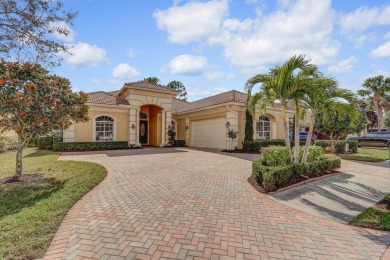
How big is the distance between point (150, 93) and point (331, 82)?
48.9 feet

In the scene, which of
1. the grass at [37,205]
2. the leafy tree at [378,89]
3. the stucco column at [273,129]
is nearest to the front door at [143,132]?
the stucco column at [273,129]

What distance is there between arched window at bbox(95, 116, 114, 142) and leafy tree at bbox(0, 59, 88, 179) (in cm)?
1002

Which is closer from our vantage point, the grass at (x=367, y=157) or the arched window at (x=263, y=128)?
the grass at (x=367, y=157)

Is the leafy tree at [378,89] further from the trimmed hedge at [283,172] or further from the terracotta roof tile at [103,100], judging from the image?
the terracotta roof tile at [103,100]

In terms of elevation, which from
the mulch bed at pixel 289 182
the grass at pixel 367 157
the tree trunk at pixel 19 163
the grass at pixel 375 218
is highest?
the tree trunk at pixel 19 163

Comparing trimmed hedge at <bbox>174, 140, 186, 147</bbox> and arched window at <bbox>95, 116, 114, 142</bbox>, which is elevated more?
arched window at <bbox>95, 116, 114, 142</bbox>

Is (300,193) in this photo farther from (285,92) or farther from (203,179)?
(285,92)

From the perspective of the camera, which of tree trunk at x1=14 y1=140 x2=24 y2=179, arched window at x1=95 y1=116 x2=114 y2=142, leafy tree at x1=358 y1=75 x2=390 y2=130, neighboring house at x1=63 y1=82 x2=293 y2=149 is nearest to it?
tree trunk at x1=14 y1=140 x2=24 y2=179

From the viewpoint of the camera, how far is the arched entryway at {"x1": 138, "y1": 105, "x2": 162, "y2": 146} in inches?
878

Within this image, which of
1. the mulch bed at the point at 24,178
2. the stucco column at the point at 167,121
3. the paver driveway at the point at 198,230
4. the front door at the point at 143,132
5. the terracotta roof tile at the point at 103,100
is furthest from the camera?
the front door at the point at 143,132

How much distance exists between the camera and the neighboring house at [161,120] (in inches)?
682

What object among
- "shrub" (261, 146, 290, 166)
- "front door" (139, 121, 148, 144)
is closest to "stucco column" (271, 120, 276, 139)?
"shrub" (261, 146, 290, 166)

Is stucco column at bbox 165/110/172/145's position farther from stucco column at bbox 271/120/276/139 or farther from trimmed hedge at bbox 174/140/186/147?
stucco column at bbox 271/120/276/139

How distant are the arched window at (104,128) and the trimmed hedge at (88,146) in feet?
3.20
